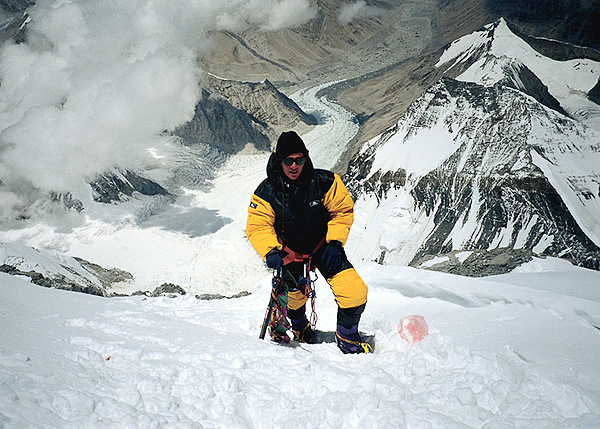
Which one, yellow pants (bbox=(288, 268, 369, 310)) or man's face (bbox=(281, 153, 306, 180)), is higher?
man's face (bbox=(281, 153, 306, 180))

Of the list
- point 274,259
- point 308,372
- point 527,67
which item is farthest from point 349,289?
point 527,67

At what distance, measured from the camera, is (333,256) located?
4.10 m

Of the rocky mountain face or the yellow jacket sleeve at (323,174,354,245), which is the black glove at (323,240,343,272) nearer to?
the yellow jacket sleeve at (323,174,354,245)

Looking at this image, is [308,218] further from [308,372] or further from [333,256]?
[308,372]

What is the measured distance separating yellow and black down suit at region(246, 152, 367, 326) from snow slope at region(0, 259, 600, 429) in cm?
67

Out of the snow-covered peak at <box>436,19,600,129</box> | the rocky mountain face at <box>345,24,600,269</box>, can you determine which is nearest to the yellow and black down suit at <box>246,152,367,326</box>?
the rocky mountain face at <box>345,24,600,269</box>

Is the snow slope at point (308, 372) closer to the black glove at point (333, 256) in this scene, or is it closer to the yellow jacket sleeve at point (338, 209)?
the black glove at point (333, 256)

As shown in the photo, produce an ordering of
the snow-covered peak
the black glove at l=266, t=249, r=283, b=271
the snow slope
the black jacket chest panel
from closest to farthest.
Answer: the snow slope → the black glove at l=266, t=249, r=283, b=271 → the black jacket chest panel → the snow-covered peak

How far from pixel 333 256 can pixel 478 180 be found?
81.7 feet

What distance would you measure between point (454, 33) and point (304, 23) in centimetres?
4809

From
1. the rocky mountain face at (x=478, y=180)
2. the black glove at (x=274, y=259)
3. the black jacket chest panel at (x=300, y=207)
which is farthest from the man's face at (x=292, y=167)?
the rocky mountain face at (x=478, y=180)

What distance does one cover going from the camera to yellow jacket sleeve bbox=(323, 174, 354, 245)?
4207 millimetres

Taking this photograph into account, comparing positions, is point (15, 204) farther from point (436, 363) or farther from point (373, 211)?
point (436, 363)

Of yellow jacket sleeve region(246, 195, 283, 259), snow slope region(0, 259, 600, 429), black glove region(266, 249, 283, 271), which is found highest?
yellow jacket sleeve region(246, 195, 283, 259)
